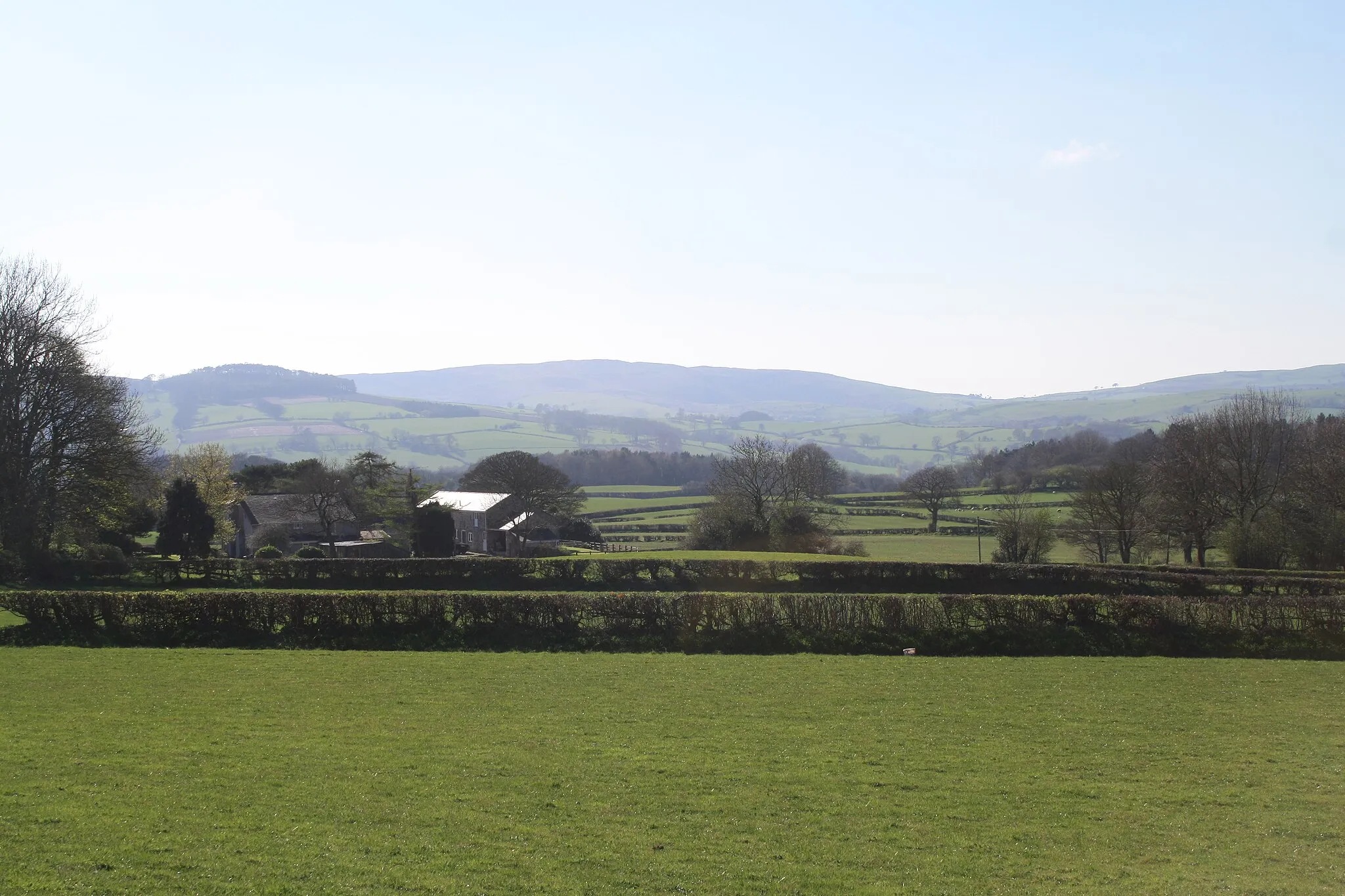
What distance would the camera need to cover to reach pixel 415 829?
362 inches

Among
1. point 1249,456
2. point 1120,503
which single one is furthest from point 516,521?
point 1249,456

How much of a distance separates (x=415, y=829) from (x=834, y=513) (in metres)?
57.3

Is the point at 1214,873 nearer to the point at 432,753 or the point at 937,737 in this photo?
the point at 937,737

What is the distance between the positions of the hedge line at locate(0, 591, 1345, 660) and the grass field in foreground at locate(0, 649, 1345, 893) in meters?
4.41

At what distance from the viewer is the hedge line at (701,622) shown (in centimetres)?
2184

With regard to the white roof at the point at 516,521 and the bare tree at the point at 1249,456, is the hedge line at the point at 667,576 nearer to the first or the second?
the bare tree at the point at 1249,456

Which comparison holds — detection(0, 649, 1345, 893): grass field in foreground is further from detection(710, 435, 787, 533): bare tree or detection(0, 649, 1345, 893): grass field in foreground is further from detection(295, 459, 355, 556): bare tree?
detection(710, 435, 787, 533): bare tree

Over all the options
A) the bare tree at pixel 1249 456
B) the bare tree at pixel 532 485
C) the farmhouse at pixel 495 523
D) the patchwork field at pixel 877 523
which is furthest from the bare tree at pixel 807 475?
the bare tree at pixel 1249 456

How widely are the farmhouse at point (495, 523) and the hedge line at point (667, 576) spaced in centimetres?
2633

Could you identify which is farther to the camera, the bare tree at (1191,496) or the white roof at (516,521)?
the white roof at (516,521)

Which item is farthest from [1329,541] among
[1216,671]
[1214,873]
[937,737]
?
[1214,873]

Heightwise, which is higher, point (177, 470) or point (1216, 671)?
point (177, 470)

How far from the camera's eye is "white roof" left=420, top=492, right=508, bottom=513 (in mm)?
64250

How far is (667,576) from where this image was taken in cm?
3388
